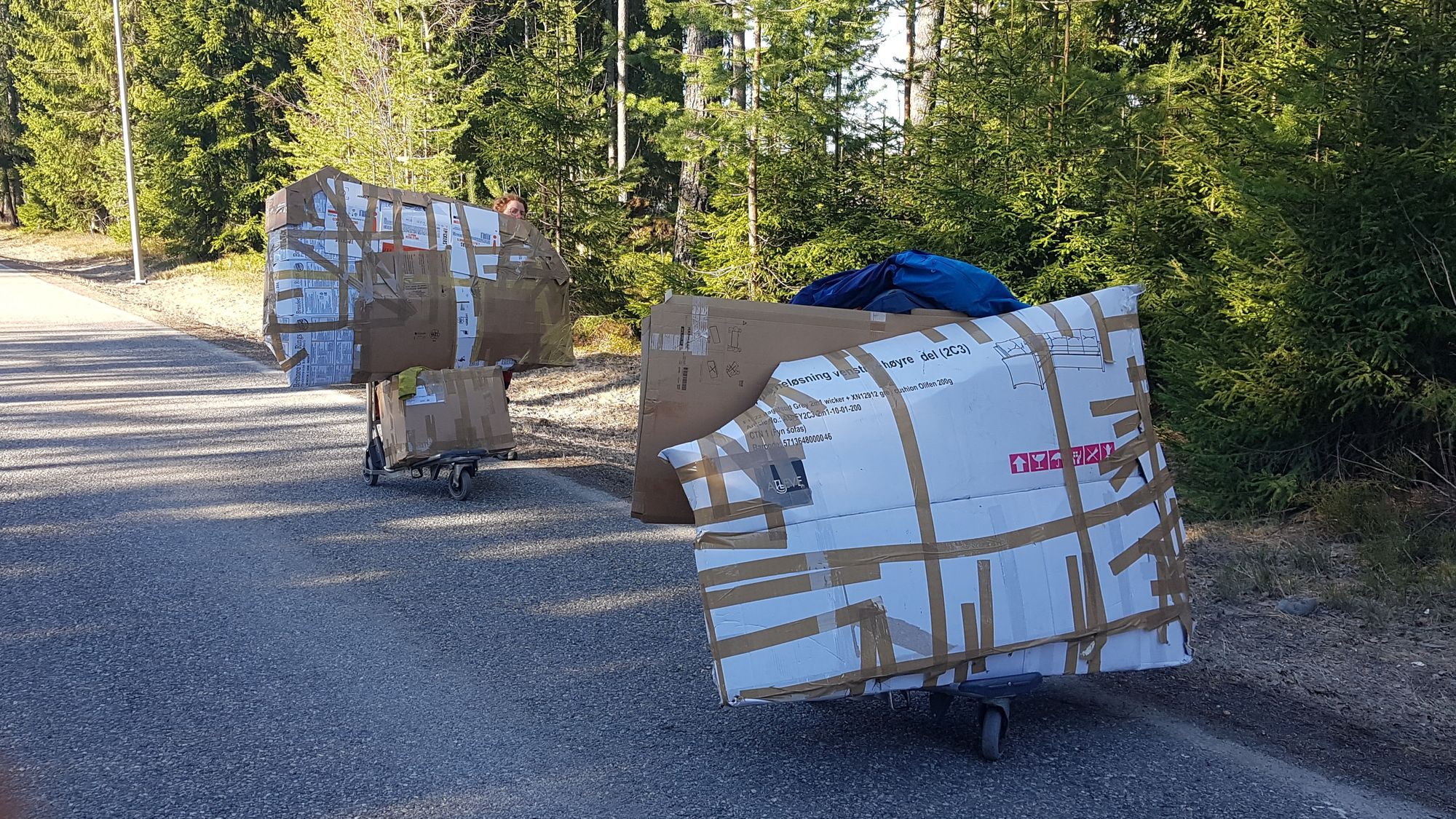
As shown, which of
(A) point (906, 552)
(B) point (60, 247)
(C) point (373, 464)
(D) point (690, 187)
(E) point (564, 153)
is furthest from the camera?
(B) point (60, 247)

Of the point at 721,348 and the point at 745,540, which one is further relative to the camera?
the point at 721,348

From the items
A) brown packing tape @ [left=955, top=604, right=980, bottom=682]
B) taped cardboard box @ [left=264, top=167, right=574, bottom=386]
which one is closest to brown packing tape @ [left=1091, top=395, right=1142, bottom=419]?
brown packing tape @ [left=955, top=604, right=980, bottom=682]

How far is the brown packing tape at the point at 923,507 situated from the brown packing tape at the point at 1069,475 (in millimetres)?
570

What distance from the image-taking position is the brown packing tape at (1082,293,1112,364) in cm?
404

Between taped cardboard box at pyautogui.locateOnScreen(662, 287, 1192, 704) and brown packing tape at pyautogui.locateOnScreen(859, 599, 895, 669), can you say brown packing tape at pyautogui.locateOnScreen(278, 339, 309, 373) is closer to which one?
taped cardboard box at pyautogui.locateOnScreen(662, 287, 1192, 704)

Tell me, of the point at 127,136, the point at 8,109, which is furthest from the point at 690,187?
the point at 8,109

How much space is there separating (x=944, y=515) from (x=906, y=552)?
209 mm

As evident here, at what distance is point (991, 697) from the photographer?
151 inches

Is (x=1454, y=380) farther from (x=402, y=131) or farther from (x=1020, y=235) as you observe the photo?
(x=402, y=131)

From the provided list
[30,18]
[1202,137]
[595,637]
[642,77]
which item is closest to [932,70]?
[1202,137]

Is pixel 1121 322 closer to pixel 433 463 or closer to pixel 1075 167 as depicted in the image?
pixel 433 463

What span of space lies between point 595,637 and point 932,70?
9.31 meters

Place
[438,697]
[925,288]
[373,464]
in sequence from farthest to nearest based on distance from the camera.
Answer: [373,464], [438,697], [925,288]

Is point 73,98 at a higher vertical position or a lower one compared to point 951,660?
higher
